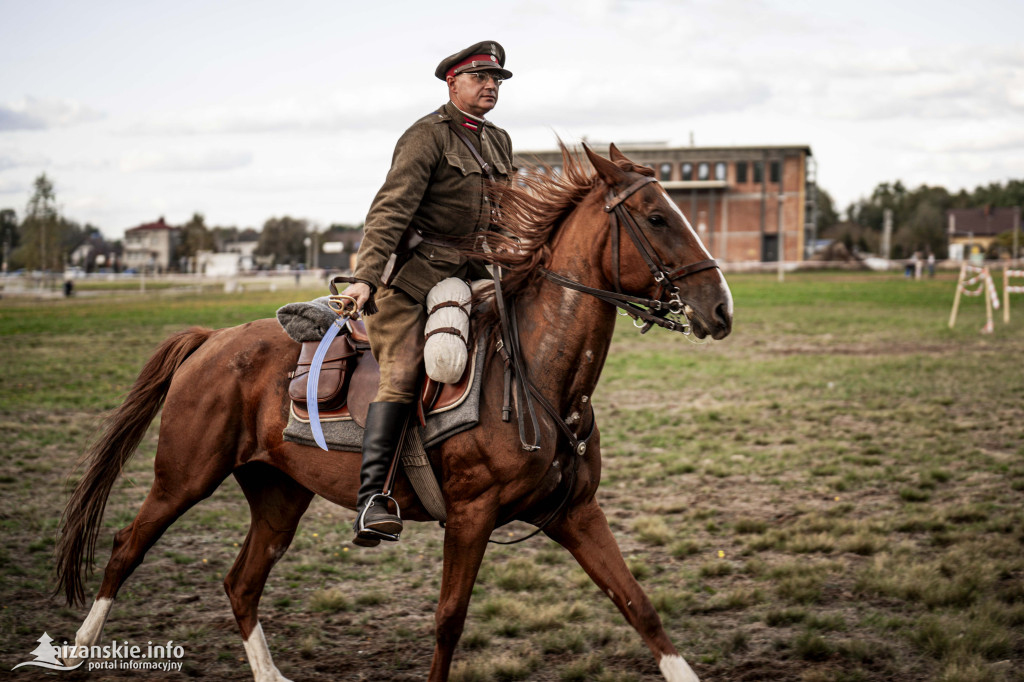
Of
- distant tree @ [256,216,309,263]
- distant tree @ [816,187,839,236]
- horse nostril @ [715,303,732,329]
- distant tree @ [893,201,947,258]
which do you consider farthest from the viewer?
distant tree @ [816,187,839,236]

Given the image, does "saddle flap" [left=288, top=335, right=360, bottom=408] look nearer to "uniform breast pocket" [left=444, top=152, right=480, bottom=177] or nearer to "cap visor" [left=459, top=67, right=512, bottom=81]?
"uniform breast pocket" [left=444, top=152, right=480, bottom=177]

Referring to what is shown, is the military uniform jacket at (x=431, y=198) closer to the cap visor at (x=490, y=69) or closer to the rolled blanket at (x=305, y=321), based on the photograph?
the cap visor at (x=490, y=69)

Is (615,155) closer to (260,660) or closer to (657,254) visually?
(657,254)

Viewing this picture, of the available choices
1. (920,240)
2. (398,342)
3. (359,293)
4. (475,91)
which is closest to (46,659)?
(398,342)

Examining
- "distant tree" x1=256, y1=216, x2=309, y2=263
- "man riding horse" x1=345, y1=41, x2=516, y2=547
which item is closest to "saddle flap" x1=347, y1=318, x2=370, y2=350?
"man riding horse" x1=345, y1=41, x2=516, y2=547

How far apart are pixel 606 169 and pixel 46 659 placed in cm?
422

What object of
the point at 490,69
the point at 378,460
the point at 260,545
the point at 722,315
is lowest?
the point at 260,545

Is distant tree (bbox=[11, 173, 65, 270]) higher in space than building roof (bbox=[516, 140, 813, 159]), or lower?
lower

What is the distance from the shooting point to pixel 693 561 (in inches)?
264

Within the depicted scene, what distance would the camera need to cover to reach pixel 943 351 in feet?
59.6

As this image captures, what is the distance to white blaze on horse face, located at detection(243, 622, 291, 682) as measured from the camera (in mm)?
4664

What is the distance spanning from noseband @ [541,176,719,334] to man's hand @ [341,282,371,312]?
38.8 inches

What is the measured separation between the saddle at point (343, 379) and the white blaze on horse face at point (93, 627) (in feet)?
5.27

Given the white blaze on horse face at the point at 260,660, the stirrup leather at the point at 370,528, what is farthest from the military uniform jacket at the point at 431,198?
the white blaze on horse face at the point at 260,660
